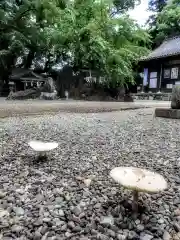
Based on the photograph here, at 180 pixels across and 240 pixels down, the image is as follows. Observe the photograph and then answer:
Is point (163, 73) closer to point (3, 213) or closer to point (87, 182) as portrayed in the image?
point (87, 182)

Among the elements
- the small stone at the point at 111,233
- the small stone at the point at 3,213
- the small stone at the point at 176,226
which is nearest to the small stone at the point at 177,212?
the small stone at the point at 176,226

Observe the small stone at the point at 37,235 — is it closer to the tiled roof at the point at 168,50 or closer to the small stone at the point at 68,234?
the small stone at the point at 68,234

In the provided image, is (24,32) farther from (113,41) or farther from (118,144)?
(118,144)

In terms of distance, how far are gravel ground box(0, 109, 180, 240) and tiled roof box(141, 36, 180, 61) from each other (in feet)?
49.0

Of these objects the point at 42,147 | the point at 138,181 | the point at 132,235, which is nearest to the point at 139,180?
the point at 138,181

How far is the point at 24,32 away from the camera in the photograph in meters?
16.7

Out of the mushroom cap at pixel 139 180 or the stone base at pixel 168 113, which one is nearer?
the mushroom cap at pixel 139 180

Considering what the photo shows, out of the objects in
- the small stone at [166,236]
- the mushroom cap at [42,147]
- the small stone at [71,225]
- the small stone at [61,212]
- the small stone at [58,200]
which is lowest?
the small stone at [166,236]

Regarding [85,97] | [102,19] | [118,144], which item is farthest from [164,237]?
[102,19]

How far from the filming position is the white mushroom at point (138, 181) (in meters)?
1.64

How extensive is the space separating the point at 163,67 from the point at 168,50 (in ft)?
4.09

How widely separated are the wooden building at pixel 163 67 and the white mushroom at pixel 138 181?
53.1 feet

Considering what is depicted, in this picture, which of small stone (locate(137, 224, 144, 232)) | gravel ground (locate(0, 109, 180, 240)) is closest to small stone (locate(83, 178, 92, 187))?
gravel ground (locate(0, 109, 180, 240))

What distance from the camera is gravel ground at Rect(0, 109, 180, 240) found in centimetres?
168
